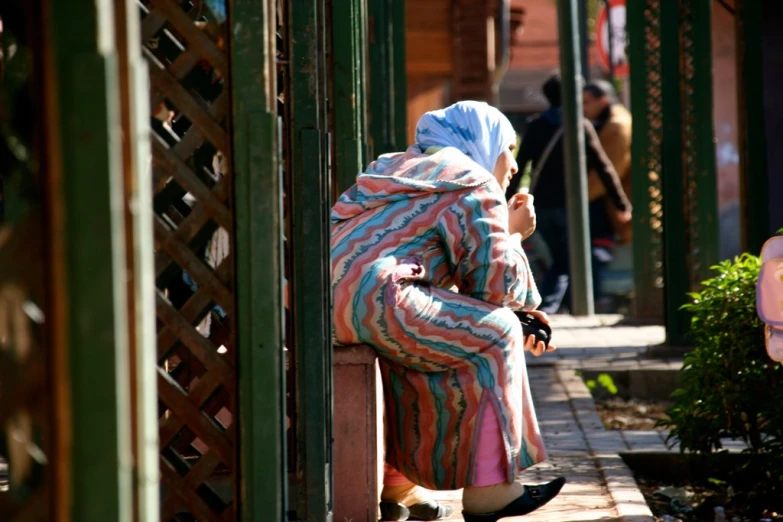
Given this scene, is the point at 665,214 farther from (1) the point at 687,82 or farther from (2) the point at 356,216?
(2) the point at 356,216

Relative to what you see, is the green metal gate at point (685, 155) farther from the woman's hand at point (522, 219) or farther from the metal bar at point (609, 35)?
the metal bar at point (609, 35)

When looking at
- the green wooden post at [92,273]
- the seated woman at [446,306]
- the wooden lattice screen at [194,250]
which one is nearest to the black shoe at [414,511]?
the seated woman at [446,306]

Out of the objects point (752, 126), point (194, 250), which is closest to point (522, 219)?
point (194, 250)

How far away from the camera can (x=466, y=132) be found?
17.4 feet

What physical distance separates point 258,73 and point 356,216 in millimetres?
1759

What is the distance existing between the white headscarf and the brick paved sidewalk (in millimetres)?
1346

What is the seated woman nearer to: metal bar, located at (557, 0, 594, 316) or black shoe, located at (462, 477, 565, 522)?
black shoe, located at (462, 477, 565, 522)

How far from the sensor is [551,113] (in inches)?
579

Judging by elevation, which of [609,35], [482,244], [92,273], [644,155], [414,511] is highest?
[609,35]

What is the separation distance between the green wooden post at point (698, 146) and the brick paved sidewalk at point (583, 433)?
2.61 ft

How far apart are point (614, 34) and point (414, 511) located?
22.0 m

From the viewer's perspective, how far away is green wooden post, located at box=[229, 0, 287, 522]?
→ 136 inches

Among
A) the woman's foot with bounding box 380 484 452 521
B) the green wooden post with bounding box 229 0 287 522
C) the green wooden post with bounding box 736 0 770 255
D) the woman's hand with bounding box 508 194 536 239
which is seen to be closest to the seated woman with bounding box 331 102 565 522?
the woman's hand with bounding box 508 194 536 239

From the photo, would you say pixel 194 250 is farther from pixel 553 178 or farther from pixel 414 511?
pixel 553 178
